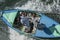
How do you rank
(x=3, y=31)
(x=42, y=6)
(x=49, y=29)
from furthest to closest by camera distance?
(x=42, y=6)
(x=3, y=31)
(x=49, y=29)

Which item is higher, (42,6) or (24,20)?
(42,6)

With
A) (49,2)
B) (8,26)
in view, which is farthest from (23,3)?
(8,26)

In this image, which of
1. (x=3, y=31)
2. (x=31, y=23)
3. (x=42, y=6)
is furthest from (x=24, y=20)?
(x=42, y=6)

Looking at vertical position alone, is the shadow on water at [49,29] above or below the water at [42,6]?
below

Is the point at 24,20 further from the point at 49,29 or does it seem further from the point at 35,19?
the point at 49,29

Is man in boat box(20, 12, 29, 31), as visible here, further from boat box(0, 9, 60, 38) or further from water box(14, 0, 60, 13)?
water box(14, 0, 60, 13)

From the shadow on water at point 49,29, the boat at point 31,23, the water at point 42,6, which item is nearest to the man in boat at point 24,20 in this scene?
the boat at point 31,23

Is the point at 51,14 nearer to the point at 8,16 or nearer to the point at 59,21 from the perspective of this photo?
the point at 59,21

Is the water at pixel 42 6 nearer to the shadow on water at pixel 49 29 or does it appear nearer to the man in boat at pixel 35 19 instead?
the man in boat at pixel 35 19
